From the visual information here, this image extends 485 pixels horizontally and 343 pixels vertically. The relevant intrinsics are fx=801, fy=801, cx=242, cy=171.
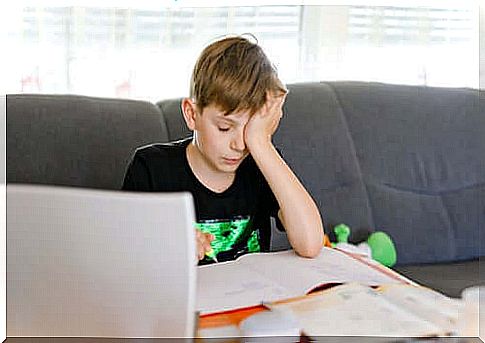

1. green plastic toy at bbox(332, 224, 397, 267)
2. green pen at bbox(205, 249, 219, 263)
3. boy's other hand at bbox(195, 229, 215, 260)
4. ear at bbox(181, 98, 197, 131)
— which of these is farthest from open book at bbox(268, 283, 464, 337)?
green plastic toy at bbox(332, 224, 397, 267)

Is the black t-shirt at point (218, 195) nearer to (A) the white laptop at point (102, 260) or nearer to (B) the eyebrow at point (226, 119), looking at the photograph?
(B) the eyebrow at point (226, 119)

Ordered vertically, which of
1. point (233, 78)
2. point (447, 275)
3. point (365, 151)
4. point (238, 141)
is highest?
point (233, 78)

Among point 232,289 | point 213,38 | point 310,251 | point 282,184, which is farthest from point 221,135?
point 213,38

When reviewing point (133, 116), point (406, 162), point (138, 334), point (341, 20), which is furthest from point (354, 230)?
point (138, 334)

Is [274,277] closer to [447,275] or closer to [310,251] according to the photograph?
[310,251]

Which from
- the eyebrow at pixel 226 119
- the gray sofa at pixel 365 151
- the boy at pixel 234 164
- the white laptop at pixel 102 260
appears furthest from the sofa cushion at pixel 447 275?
the white laptop at pixel 102 260

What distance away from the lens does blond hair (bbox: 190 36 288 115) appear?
1.44 metres

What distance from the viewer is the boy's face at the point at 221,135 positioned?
1.45 metres

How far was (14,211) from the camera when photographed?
0.76m

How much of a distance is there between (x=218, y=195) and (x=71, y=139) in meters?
0.48

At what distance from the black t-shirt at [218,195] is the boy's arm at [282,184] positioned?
11cm

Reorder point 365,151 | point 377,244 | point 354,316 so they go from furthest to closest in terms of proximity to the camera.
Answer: point 365,151, point 377,244, point 354,316

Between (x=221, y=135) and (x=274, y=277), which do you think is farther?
(x=221, y=135)

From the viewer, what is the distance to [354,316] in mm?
1057
